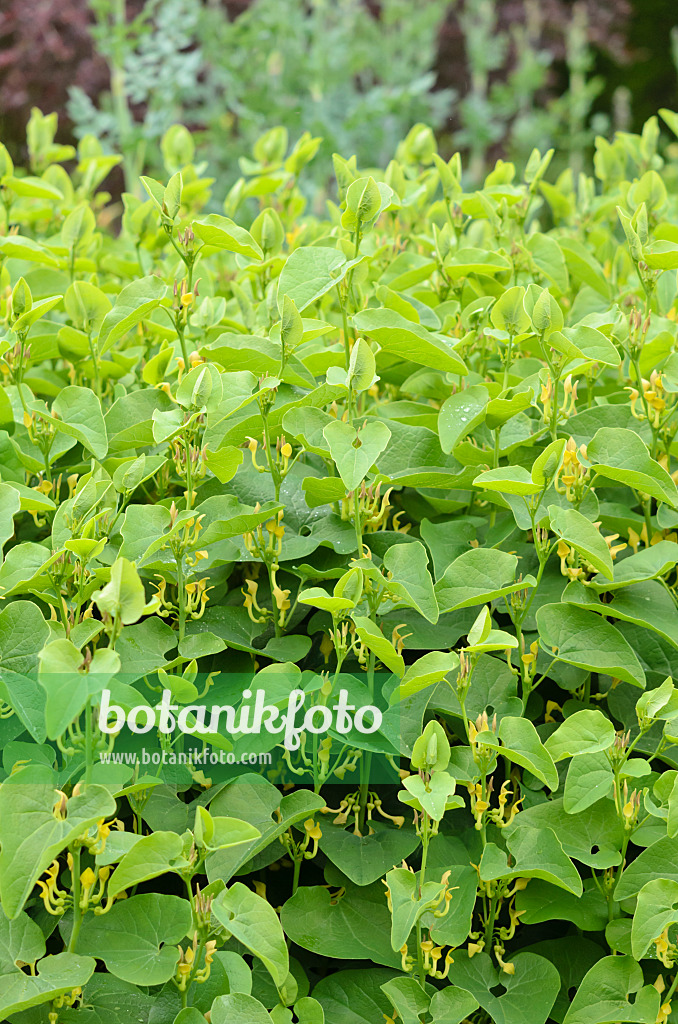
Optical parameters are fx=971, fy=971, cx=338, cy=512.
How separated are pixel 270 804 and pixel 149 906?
15 centimetres

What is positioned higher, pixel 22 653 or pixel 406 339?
pixel 406 339

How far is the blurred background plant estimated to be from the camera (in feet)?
14.9

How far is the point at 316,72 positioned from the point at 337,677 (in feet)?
14.8

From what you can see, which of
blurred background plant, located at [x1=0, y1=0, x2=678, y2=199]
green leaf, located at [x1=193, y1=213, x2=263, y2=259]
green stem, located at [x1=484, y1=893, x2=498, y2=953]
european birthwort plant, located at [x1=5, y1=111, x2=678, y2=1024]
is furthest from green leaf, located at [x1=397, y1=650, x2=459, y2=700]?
blurred background plant, located at [x1=0, y1=0, x2=678, y2=199]

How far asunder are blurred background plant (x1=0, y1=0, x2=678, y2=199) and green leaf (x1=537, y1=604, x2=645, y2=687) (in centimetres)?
312

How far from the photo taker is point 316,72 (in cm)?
481

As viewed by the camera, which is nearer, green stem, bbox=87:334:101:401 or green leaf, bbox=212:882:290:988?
green leaf, bbox=212:882:290:988

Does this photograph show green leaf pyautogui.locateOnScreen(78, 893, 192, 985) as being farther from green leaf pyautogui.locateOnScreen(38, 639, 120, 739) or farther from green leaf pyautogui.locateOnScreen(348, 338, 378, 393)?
green leaf pyautogui.locateOnScreen(348, 338, 378, 393)

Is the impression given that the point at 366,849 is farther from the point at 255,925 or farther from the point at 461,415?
the point at 461,415

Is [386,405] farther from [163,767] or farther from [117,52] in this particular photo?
[117,52]

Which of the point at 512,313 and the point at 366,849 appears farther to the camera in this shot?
the point at 512,313

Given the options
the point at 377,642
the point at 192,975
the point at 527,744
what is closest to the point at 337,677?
the point at 377,642

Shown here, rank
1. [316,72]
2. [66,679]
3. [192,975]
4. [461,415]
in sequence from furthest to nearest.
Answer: [316,72], [461,415], [192,975], [66,679]

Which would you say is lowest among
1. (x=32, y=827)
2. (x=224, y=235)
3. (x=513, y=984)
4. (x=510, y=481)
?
(x=513, y=984)
